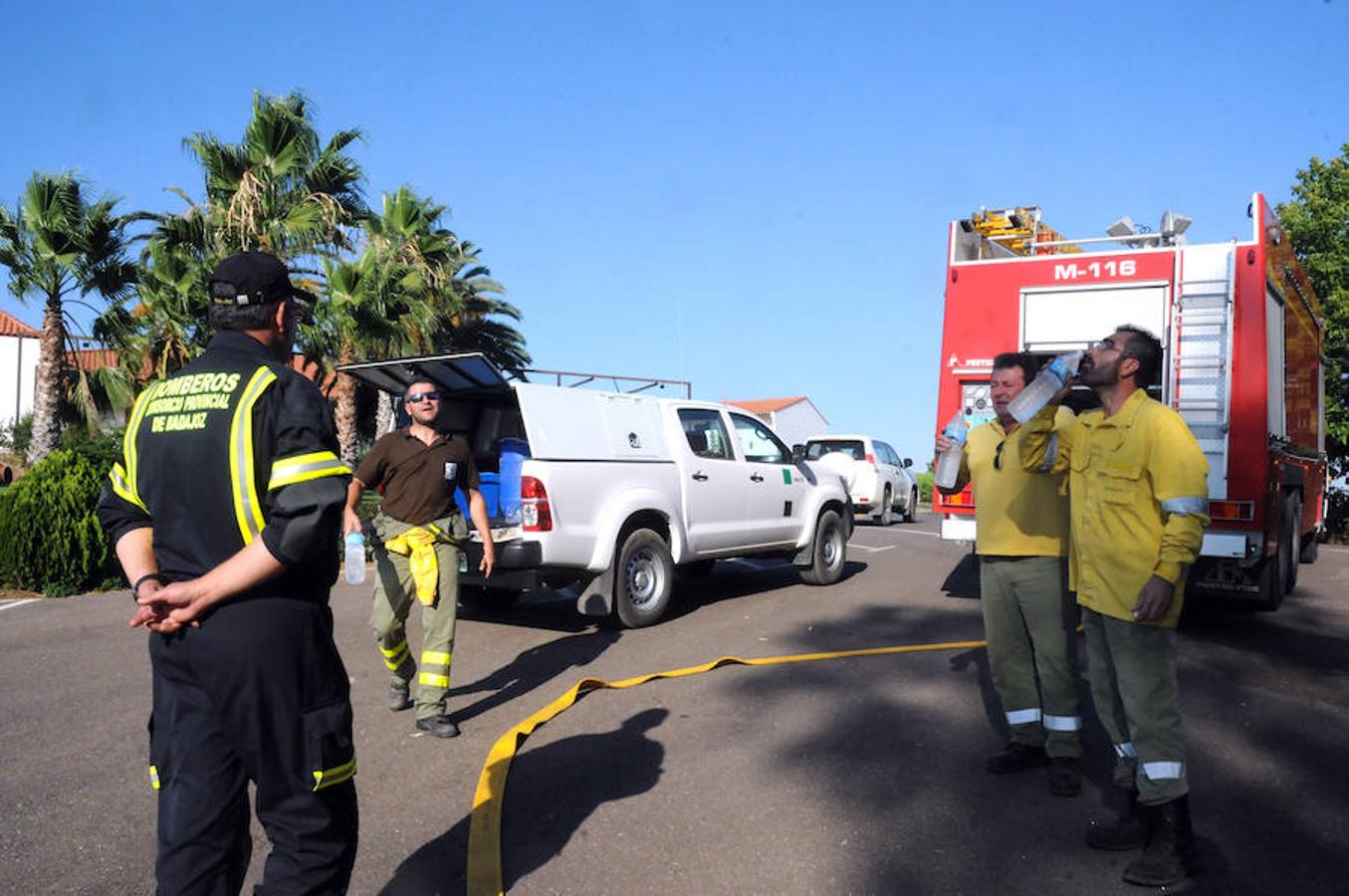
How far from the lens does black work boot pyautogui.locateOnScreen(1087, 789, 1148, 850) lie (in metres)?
3.84

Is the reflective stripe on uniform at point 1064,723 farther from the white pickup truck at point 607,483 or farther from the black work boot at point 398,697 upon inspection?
the white pickup truck at point 607,483

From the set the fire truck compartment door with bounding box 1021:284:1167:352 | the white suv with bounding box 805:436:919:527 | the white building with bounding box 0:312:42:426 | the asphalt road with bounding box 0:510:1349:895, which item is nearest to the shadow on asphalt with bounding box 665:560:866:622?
the asphalt road with bounding box 0:510:1349:895

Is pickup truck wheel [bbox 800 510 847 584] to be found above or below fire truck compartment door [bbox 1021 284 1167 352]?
below

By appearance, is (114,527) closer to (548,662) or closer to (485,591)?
(548,662)

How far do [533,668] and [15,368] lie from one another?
172 feet

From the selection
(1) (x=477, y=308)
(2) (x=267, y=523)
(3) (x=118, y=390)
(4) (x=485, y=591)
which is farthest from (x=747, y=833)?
(1) (x=477, y=308)

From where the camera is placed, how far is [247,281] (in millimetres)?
2648

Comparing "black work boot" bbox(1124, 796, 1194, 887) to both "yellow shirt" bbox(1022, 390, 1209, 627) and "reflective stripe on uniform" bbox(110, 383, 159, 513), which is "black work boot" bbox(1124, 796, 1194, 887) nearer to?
"yellow shirt" bbox(1022, 390, 1209, 627)

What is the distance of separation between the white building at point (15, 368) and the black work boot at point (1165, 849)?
5434 centimetres

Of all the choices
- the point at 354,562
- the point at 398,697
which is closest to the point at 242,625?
the point at 354,562

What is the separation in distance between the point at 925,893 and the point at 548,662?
4327 mm

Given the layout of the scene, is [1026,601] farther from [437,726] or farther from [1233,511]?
[1233,511]

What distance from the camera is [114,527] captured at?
8.62ft

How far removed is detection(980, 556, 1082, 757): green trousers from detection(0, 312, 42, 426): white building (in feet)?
175
